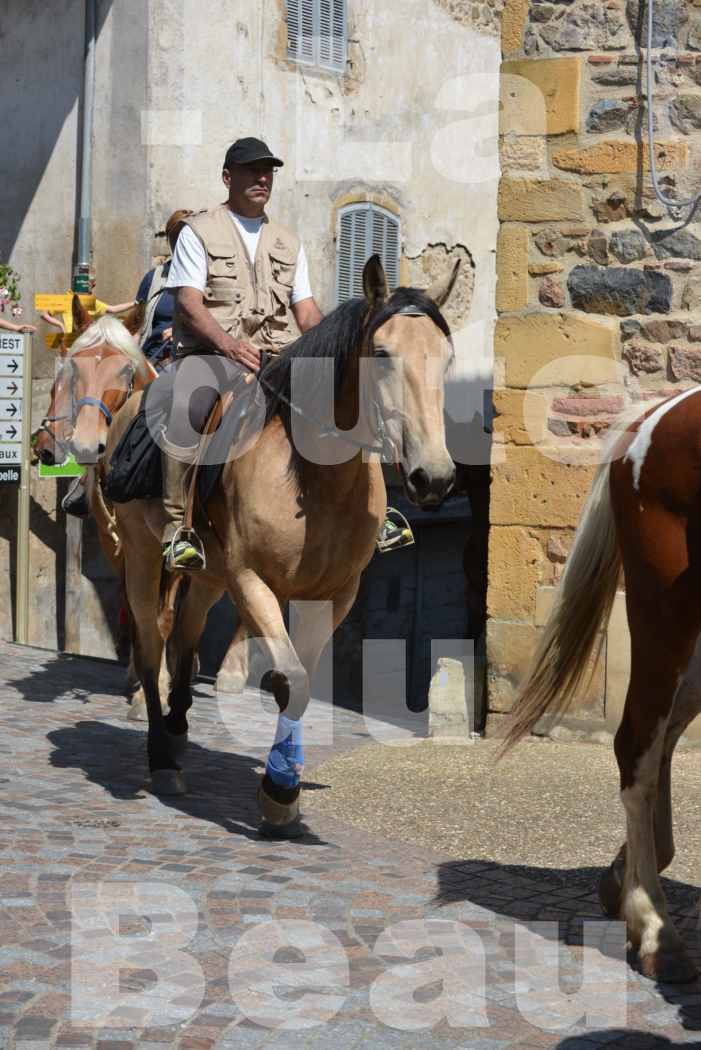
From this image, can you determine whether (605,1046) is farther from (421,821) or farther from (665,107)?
(665,107)

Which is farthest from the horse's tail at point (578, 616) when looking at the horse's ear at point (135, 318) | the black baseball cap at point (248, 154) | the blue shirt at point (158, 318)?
the horse's ear at point (135, 318)

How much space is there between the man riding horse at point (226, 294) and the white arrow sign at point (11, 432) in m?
6.28

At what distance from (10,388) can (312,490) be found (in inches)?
279

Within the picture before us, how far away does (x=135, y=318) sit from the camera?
9336 millimetres

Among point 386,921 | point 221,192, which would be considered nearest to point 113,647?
point 221,192

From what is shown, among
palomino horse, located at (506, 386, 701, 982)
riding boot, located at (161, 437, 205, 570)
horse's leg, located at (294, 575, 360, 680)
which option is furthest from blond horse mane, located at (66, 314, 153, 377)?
palomino horse, located at (506, 386, 701, 982)

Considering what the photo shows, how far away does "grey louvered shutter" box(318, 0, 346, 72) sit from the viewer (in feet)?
52.7

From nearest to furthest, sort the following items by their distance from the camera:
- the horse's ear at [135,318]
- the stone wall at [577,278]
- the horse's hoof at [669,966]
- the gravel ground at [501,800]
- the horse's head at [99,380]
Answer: the horse's hoof at [669,966] → the gravel ground at [501,800] → the stone wall at [577,278] → the horse's head at [99,380] → the horse's ear at [135,318]

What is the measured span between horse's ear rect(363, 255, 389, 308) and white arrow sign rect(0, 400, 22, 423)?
24.4 ft

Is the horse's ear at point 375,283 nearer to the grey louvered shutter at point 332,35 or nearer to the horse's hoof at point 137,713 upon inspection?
the horse's hoof at point 137,713

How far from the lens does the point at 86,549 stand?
530 inches

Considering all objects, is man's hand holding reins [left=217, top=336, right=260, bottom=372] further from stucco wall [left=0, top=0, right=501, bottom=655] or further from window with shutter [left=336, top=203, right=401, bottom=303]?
window with shutter [left=336, top=203, right=401, bottom=303]

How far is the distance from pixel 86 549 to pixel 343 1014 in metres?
9.90

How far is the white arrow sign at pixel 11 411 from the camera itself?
12.1m
